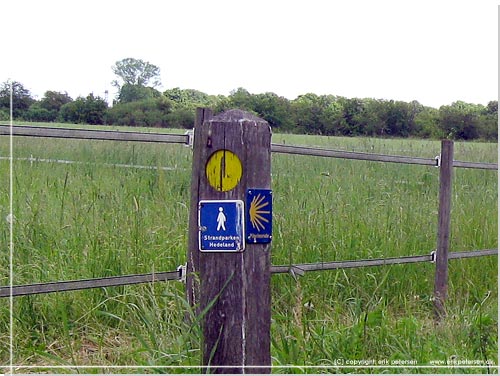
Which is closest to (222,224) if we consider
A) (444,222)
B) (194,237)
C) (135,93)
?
(194,237)

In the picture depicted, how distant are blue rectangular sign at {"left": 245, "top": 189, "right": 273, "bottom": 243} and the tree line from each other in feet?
3.87

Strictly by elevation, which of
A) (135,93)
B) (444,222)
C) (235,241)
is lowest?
(444,222)

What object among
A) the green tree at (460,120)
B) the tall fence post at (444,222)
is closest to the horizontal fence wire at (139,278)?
the tall fence post at (444,222)

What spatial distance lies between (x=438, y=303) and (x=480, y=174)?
1.98m

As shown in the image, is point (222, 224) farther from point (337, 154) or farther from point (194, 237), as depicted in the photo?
point (337, 154)

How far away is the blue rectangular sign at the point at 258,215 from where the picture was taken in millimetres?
2283

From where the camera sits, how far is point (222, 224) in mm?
2260

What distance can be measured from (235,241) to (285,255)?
200 cm

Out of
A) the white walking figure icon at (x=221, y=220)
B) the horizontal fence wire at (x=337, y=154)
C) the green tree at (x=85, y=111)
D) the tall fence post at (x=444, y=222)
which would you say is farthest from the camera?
the tall fence post at (x=444, y=222)

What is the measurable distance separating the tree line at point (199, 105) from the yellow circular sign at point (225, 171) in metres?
1.12

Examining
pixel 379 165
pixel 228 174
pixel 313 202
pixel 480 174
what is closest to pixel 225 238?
pixel 228 174

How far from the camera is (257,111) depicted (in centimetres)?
356

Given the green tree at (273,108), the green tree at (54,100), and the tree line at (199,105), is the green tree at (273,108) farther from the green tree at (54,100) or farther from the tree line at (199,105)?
the green tree at (54,100)

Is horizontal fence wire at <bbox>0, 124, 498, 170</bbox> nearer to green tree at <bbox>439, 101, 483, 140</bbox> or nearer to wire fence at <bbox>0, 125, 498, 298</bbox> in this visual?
wire fence at <bbox>0, 125, 498, 298</bbox>
